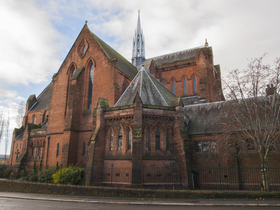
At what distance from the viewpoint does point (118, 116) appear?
1800 cm

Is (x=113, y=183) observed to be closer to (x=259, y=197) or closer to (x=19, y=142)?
(x=259, y=197)

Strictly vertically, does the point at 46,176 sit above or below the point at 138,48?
below

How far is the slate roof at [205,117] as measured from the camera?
19984 mm

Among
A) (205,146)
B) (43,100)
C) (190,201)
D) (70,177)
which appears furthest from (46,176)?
(43,100)

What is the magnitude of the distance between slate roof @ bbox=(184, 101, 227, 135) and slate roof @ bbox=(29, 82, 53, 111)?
84.7 feet

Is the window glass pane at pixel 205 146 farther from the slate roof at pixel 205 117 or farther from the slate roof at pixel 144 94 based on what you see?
the slate roof at pixel 144 94

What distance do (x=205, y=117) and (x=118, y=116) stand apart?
30.0ft

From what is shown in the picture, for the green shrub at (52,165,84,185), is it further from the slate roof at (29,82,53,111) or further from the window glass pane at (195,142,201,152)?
the slate roof at (29,82,53,111)

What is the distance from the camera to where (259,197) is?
1182cm

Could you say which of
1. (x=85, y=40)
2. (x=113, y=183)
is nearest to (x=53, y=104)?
(x=85, y=40)

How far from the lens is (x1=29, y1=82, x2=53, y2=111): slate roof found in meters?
38.1

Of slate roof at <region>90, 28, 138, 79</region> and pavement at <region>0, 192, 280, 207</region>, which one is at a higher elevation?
slate roof at <region>90, 28, 138, 79</region>

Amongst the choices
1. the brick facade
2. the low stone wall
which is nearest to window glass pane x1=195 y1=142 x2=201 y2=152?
the brick facade

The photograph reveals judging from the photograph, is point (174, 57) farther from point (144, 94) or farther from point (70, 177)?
point (70, 177)
